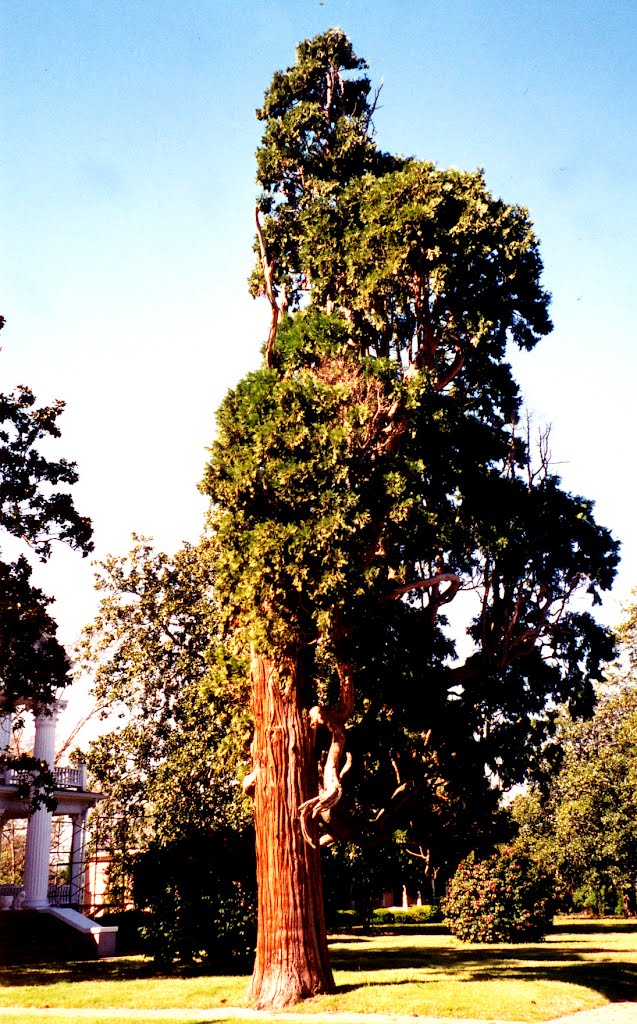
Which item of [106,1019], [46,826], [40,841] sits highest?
[46,826]

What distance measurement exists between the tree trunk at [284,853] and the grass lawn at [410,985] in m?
0.55

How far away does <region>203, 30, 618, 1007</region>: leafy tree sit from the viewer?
13.6 metres

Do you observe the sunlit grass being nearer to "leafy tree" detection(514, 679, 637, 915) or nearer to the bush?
the bush

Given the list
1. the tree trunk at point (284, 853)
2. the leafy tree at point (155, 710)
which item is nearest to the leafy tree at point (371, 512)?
the tree trunk at point (284, 853)

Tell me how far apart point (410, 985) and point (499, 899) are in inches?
401

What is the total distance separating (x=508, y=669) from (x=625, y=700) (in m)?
22.7

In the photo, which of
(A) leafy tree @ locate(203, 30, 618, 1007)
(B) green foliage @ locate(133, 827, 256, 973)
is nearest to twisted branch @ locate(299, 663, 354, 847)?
(A) leafy tree @ locate(203, 30, 618, 1007)

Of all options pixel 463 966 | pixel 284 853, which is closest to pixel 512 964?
pixel 463 966

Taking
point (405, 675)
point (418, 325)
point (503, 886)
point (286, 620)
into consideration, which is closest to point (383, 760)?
point (405, 675)

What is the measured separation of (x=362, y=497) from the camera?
14109 millimetres

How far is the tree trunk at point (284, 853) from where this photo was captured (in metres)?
12.9

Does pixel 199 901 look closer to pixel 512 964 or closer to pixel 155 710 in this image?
pixel 512 964

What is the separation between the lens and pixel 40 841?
96.5 ft

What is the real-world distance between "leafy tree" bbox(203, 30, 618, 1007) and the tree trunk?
0.11ft
